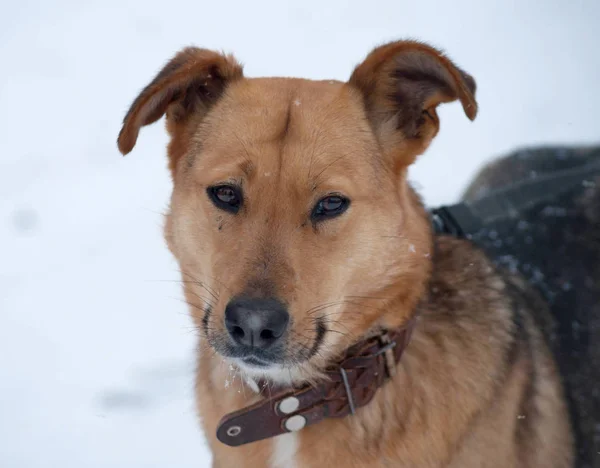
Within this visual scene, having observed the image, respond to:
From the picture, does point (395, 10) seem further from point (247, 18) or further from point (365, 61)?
point (365, 61)

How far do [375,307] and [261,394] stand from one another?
585mm

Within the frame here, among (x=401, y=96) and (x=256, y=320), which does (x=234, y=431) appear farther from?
(x=401, y=96)

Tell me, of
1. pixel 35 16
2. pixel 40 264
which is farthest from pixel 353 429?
pixel 35 16

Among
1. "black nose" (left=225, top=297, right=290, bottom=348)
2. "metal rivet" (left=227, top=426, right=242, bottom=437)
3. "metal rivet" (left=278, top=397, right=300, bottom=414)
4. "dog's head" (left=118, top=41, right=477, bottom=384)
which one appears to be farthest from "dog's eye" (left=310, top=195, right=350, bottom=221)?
"metal rivet" (left=227, top=426, right=242, bottom=437)

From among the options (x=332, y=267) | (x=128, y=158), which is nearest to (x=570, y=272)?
(x=332, y=267)

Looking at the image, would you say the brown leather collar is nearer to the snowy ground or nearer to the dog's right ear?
the snowy ground

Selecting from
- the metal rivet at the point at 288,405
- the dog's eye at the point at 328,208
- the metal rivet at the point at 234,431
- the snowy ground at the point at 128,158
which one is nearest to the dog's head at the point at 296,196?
the dog's eye at the point at 328,208

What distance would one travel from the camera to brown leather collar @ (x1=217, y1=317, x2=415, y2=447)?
93.0 inches

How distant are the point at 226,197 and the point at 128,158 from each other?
12.1 ft

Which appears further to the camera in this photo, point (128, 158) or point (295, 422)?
point (128, 158)

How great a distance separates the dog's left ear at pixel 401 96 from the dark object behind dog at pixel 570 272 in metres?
0.97

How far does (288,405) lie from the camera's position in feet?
7.73

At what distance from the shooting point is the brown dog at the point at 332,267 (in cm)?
227

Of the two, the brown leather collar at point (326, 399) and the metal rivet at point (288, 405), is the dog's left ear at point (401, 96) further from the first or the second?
the metal rivet at point (288, 405)
